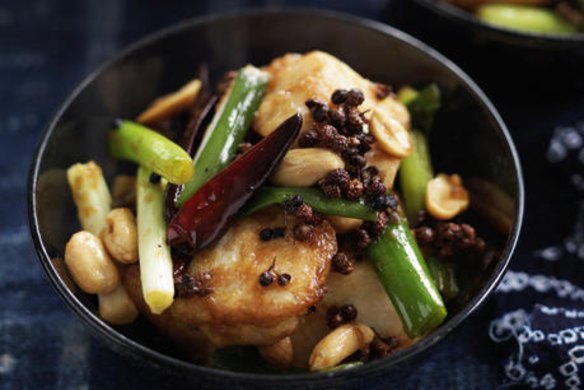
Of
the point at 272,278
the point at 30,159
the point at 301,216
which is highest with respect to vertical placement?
the point at 301,216

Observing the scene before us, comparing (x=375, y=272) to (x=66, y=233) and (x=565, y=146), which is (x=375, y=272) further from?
(x=565, y=146)

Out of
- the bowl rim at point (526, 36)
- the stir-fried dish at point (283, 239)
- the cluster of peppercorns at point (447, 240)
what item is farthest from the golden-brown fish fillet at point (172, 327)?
the bowl rim at point (526, 36)

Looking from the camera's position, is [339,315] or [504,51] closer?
[339,315]

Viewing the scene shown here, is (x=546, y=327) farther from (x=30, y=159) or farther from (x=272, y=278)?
(x=30, y=159)

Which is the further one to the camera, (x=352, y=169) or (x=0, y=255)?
(x=0, y=255)

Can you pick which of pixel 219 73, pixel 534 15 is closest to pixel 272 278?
pixel 219 73

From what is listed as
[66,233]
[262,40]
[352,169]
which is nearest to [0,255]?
[66,233]
